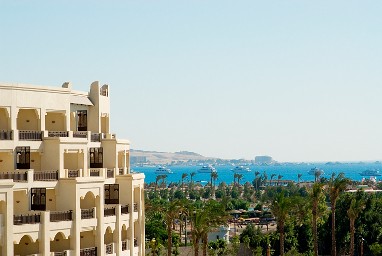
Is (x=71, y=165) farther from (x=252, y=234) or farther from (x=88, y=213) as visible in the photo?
(x=252, y=234)

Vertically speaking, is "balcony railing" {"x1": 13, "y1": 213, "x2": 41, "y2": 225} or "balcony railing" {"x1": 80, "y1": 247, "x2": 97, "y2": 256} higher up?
"balcony railing" {"x1": 13, "y1": 213, "x2": 41, "y2": 225}

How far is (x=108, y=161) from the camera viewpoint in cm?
5275

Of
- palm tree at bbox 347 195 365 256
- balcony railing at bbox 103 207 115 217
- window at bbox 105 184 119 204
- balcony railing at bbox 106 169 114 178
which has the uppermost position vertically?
balcony railing at bbox 106 169 114 178

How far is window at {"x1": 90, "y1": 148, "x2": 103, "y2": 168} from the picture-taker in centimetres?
5197

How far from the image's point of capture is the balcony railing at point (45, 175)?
151ft

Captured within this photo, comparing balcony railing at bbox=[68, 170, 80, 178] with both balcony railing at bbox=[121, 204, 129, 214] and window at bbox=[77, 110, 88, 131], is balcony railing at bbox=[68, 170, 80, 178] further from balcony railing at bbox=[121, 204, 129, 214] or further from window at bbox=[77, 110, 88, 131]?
balcony railing at bbox=[121, 204, 129, 214]

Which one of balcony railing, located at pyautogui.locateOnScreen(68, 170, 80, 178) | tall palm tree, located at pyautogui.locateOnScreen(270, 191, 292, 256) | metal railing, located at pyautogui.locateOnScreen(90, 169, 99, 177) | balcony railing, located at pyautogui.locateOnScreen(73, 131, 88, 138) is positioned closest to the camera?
balcony railing, located at pyautogui.locateOnScreen(68, 170, 80, 178)

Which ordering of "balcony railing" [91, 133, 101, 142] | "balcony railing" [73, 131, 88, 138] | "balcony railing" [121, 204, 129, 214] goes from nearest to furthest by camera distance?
"balcony railing" [73, 131, 88, 138] → "balcony railing" [91, 133, 101, 142] → "balcony railing" [121, 204, 129, 214]

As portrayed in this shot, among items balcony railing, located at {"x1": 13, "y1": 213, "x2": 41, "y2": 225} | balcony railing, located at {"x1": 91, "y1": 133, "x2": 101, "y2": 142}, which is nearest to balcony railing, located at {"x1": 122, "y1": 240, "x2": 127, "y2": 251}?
balcony railing, located at {"x1": 91, "y1": 133, "x2": 101, "y2": 142}

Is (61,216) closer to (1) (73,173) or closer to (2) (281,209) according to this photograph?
(1) (73,173)

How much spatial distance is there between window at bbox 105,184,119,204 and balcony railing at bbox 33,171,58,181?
Result: 6.75 metres

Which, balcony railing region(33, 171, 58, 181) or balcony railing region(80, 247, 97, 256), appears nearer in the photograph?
balcony railing region(33, 171, 58, 181)

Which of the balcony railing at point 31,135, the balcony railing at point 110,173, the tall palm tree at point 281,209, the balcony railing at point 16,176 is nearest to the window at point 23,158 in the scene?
the balcony railing at point 31,135

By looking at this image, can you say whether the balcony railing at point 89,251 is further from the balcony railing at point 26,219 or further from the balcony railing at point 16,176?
the balcony railing at point 16,176
